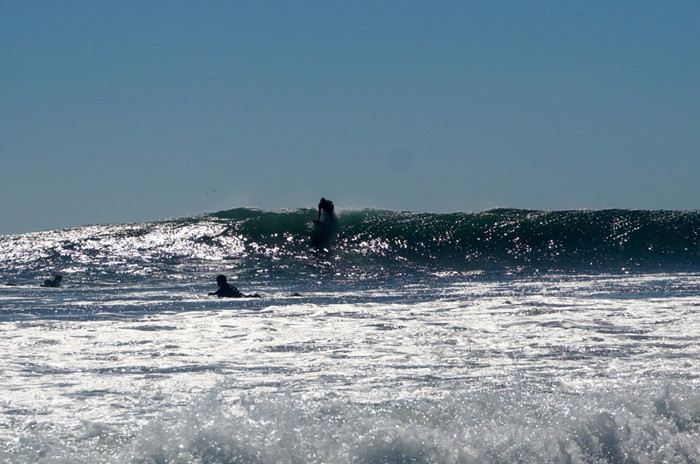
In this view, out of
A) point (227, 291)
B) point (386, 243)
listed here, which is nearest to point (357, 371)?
point (227, 291)

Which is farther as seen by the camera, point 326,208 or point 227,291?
point 326,208

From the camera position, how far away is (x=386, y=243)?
94.2 ft

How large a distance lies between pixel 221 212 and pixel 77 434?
1210 inches

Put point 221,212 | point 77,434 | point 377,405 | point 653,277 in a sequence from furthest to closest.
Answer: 1. point 221,212
2. point 653,277
3. point 377,405
4. point 77,434

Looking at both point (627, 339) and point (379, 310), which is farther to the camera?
point (379, 310)

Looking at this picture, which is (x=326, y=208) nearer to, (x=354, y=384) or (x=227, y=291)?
(x=227, y=291)

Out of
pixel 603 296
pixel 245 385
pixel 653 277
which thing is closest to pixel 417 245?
pixel 653 277

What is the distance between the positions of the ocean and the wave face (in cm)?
503

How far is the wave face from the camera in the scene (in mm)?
24594

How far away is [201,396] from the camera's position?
21.4ft

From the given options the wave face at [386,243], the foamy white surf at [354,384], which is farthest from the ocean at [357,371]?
the wave face at [386,243]

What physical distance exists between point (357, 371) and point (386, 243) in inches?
838

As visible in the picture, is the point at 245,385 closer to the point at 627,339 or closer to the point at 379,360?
the point at 379,360

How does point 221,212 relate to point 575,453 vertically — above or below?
above
